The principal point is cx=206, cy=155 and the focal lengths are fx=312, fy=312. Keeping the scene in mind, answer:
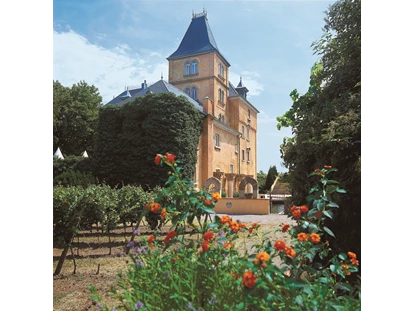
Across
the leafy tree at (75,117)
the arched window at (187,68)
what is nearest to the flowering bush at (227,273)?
the arched window at (187,68)

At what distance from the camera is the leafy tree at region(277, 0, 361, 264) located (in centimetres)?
217

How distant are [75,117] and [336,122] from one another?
18347mm

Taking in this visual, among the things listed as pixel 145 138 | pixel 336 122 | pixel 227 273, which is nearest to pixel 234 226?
pixel 227 273

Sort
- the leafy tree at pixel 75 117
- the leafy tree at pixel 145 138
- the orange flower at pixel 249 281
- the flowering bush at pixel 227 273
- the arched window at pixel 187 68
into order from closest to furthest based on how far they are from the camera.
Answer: the orange flower at pixel 249 281 → the flowering bush at pixel 227 273 → the arched window at pixel 187 68 → the leafy tree at pixel 145 138 → the leafy tree at pixel 75 117

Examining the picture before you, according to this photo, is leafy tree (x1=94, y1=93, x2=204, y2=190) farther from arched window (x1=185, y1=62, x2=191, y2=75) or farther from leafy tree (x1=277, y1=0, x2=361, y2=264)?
leafy tree (x1=277, y1=0, x2=361, y2=264)

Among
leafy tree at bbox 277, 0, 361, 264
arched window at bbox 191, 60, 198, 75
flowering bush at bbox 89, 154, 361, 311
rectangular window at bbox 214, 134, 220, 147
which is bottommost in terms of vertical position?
flowering bush at bbox 89, 154, 361, 311

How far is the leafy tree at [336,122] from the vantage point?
217cm

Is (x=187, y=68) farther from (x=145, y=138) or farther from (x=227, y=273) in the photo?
(x=145, y=138)

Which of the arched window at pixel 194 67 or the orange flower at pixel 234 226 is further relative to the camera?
the arched window at pixel 194 67

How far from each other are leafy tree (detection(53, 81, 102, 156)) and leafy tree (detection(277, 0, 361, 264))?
618 inches

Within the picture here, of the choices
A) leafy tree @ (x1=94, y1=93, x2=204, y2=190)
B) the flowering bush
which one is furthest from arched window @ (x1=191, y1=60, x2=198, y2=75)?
leafy tree @ (x1=94, y1=93, x2=204, y2=190)

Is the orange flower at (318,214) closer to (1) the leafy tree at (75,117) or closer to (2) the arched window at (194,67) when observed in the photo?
(2) the arched window at (194,67)

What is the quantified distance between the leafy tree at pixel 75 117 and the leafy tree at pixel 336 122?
15697mm

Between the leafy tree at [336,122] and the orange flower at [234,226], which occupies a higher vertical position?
the leafy tree at [336,122]
